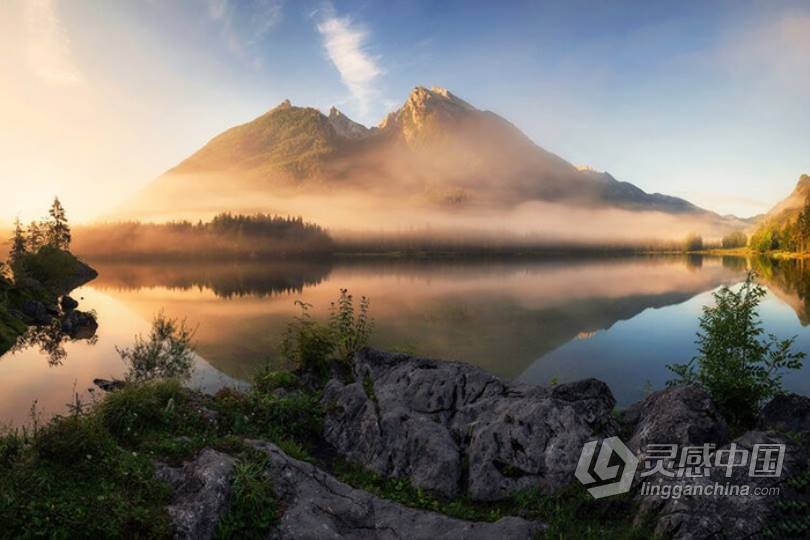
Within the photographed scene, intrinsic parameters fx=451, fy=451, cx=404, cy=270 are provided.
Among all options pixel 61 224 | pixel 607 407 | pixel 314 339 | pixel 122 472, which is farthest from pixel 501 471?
pixel 61 224

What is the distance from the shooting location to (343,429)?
15766 mm

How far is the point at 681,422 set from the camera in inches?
461

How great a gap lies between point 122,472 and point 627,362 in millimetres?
36667

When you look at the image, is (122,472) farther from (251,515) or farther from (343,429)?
(343,429)

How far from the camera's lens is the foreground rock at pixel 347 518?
10.0 metres

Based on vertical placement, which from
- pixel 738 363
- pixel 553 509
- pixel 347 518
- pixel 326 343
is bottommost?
pixel 553 509

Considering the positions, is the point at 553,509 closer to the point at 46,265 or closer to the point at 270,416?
the point at 270,416

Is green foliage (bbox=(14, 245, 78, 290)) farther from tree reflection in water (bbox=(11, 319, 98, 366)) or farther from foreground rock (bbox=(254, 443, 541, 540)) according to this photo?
foreground rock (bbox=(254, 443, 541, 540))

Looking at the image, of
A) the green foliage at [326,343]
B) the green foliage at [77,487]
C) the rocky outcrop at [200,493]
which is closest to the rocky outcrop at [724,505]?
the rocky outcrop at [200,493]

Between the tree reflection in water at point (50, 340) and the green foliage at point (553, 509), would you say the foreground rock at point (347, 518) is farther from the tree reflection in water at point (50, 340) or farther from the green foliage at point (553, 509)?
the tree reflection in water at point (50, 340)

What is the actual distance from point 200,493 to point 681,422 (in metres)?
11.8

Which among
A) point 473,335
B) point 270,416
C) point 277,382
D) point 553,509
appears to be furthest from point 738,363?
point 473,335

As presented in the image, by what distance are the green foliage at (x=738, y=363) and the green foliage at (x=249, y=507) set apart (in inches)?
530

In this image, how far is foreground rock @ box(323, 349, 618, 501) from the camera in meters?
12.5
